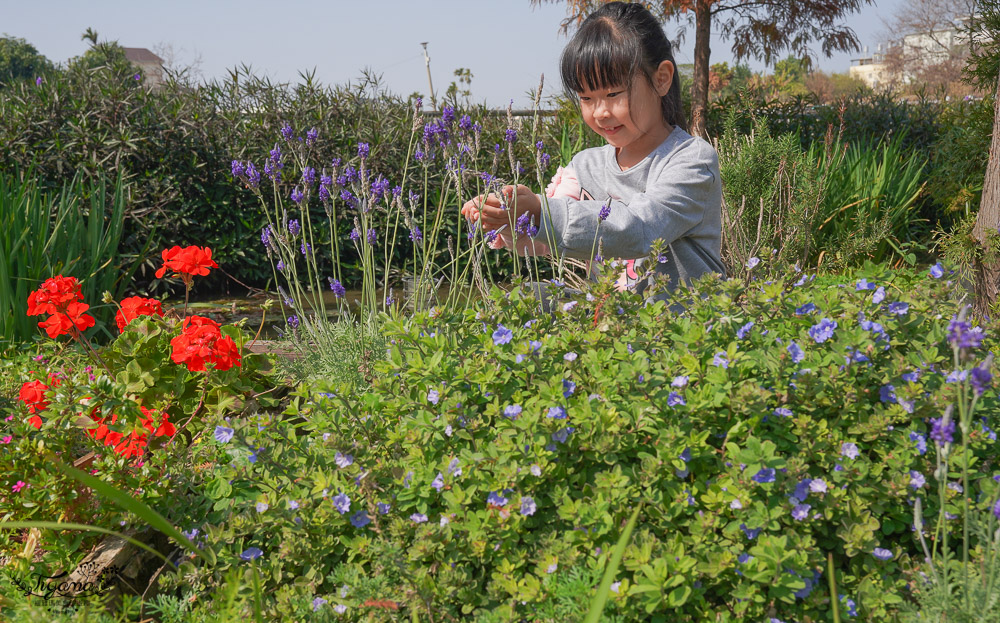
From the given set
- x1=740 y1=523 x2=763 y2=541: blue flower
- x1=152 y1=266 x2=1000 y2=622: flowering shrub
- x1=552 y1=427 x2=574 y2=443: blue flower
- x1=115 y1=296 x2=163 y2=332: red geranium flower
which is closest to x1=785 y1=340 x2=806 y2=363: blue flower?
x1=152 y1=266 x2=1000 y2=622: flowering shrub

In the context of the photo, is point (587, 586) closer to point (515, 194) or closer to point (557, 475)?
point (557, 475)

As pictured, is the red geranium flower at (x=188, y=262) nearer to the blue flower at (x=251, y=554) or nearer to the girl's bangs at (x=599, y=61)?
the blue flower at (x=251, y=554)

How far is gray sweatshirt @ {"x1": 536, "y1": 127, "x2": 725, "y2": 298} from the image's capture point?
209 centimetres

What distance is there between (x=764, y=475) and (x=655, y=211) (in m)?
1.09

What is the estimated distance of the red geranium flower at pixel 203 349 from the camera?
206cm

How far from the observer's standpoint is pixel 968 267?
3.16 metres

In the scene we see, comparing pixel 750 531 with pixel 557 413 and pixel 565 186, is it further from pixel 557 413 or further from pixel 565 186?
pixel 565 186

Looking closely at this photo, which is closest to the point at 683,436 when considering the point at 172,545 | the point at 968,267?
the point at 172,545

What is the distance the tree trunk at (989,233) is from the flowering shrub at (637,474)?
1793 mm

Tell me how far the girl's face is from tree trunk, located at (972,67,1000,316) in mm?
1705

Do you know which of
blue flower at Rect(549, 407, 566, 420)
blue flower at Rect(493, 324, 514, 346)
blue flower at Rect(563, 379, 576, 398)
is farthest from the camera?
blue flower at Rect(493, 324, 514, 346)

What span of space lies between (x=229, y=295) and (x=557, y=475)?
4.77 metres

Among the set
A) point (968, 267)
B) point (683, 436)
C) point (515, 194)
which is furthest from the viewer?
point (968, 267)

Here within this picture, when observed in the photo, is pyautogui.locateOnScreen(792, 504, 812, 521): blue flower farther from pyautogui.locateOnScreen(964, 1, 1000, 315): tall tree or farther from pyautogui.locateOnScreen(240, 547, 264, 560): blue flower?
pyautogui.locateOnScreen(964, 1, 1000, 315): tall tree
